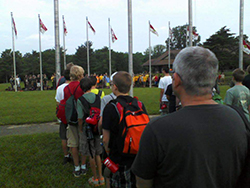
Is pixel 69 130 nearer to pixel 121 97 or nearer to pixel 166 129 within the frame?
pixel 121 97

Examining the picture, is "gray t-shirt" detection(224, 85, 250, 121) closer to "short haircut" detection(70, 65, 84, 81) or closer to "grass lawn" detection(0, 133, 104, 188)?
"short haircut" detection(70, 65, 84, 81)

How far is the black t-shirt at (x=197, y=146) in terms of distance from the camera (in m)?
1.29

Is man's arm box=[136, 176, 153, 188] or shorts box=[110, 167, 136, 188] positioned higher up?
man's arm box=[136, 176, 153, 188]

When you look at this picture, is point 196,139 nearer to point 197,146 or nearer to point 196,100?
point 197,146

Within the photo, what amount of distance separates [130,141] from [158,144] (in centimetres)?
109

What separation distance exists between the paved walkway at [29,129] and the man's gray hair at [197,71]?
716 centimetres

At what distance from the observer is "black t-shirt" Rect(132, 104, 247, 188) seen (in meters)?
1.29

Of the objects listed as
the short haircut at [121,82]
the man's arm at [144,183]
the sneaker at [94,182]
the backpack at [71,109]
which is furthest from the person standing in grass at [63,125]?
the man's arm at [144,183]

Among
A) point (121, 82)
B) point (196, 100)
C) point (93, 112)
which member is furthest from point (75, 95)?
point (196, 100)

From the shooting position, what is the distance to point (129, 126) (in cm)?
238

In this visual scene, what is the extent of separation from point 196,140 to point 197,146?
0.04 meters

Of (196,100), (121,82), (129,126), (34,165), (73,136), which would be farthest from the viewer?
(34,165)

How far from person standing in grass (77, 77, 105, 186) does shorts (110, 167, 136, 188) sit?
1354mm

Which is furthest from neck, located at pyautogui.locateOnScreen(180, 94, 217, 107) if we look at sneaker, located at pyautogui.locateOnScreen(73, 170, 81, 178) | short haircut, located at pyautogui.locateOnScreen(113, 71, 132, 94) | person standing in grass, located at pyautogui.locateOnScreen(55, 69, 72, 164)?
person standing in grass, located at pyautogui.locateOnScreen(55, 69, 72, 164)
